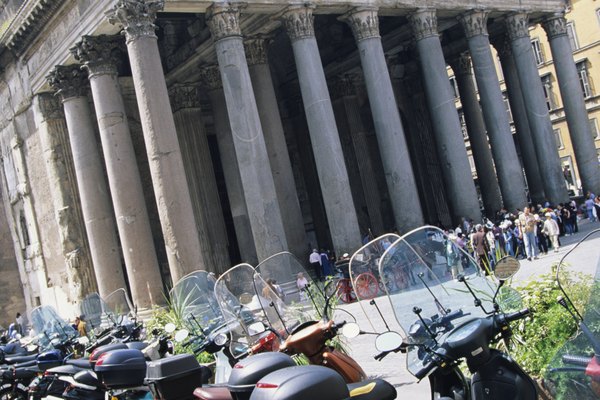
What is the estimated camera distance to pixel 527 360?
19.5 feet

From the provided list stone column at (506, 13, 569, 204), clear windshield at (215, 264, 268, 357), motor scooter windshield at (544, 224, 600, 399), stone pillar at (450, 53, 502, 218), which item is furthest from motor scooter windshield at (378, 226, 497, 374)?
stone pillar at (450, 53, 502, 218)

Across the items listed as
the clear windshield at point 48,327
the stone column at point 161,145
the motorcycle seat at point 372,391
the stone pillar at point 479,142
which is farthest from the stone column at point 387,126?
the motorcycle seat at point 372,391

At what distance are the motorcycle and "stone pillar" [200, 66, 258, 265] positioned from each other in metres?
17.0

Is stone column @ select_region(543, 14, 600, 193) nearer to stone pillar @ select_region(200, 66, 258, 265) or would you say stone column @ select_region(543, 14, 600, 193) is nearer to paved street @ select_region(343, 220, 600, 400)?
stone pillar @ select_region(200, 66, 258, 265)

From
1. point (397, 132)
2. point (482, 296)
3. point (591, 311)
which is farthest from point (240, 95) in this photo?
point (591, 311)

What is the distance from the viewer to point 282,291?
853 cm

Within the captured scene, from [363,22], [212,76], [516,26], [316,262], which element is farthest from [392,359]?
[516,26]

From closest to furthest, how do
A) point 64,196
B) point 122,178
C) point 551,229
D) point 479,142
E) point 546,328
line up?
point 546,328, point 122,178, point 551,229, point 64,196, point 479,142

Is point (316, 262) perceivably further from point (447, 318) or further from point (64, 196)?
point (447, 318)

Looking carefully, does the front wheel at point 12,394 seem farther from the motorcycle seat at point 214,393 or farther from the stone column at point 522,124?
the stone column at point 522,124

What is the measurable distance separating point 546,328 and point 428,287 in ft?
5.25

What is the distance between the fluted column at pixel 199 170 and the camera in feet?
78.7

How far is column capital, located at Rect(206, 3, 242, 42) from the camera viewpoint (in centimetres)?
1812

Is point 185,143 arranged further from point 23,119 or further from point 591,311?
A: point 591,311
